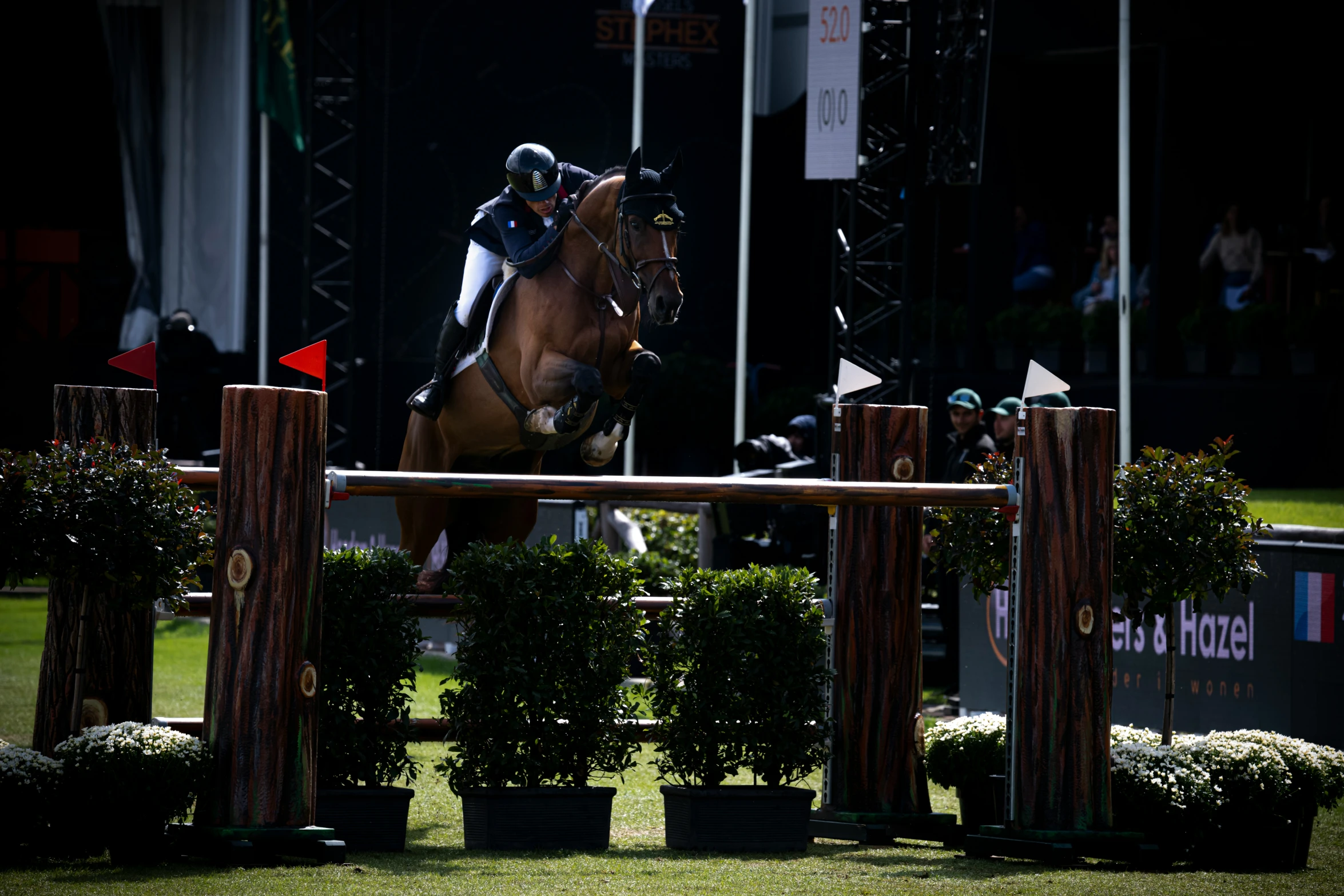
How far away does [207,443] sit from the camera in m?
16.5

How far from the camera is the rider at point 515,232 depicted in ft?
23.0

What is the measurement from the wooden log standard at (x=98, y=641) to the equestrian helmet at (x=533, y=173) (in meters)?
2.20

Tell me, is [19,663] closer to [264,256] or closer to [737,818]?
[737,818]

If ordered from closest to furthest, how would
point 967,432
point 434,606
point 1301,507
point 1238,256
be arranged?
1. point 434,606
2. point 967,432
3. point 1301,507
4. point 1238,256

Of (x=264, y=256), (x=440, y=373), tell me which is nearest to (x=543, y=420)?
(x=440, y=373)

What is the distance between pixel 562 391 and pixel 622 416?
1.06 ft

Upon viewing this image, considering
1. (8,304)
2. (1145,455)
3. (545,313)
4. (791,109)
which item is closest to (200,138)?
(8,304)

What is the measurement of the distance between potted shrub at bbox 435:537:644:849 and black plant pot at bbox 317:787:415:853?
187 millimetres

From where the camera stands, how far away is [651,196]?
6594 millimetres

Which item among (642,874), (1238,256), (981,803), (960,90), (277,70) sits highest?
(277,70)

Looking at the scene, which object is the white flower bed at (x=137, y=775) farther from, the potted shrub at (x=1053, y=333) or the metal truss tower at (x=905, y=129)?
the potted shrub at (x=1053, y=333)

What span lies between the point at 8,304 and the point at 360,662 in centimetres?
1588

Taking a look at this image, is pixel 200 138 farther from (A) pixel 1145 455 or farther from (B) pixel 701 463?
(A) pixel 1145 455

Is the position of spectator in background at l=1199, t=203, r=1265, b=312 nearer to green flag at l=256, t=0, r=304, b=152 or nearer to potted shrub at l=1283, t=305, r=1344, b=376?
potted shrub at l=1283, t=305, r=1344, b=376
